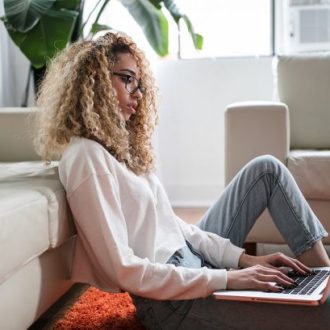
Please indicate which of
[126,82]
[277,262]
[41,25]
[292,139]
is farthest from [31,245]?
[41,25]

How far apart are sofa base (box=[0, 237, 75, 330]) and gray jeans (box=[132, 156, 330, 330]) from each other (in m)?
0.19

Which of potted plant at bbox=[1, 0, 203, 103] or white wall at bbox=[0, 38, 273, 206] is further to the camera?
white wall at bbox=[0, 38, 273, 206]

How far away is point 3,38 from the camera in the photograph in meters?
3.21

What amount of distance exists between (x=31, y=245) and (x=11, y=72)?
2.43 m

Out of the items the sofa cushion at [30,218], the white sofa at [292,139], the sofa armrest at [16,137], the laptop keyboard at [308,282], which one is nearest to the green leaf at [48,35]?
the sofa armrest at [16,137]

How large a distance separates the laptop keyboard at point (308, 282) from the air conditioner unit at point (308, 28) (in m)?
2.31

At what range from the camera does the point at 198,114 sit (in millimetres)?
3459

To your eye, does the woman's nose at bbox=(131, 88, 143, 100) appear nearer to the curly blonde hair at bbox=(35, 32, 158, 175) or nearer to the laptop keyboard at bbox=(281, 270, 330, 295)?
the curly blonde hair at bbox=(35, 32, 158, 175)

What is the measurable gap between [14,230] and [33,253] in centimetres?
10

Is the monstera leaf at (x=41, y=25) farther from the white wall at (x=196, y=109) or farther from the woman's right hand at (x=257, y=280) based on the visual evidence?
the woman's right hand at (x=257, y=280)

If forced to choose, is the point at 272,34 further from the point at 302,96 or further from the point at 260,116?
the point at 260,116

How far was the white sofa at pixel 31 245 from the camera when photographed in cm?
103

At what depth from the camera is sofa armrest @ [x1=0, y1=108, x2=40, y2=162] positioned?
2.16m

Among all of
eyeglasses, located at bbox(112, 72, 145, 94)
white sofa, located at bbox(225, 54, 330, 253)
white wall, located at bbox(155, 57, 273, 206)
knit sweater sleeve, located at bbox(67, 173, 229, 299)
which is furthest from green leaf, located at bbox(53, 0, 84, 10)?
knit sweater sleeve, located at bbox(67, 173, 229, 299)
